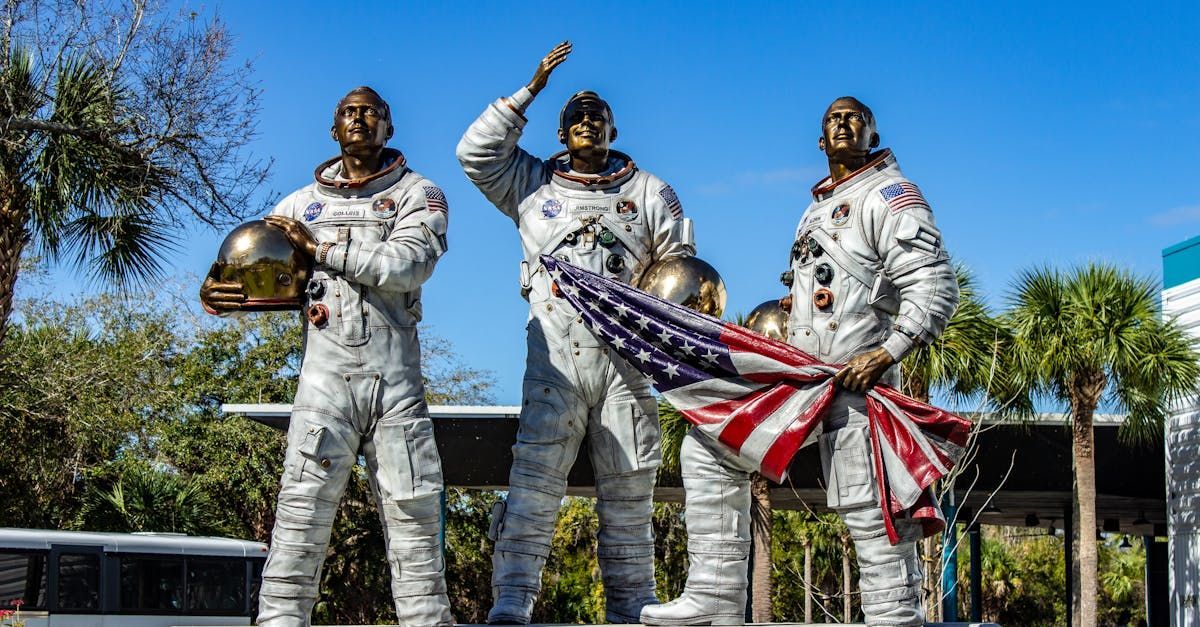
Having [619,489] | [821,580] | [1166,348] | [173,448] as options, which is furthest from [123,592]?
[821,580]

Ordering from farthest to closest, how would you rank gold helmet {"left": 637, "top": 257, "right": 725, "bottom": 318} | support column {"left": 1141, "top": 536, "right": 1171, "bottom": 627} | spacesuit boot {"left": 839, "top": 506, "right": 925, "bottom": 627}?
support column {"left": 1141, "top": 536, "right": 1171, "bottom": 627} → gold helmet {"left": 637, "top": 257, "right": 725, "bottom": 318} → spacesuit boot {"left": 839, "top": 506, "right": 925, "bottom": 627}

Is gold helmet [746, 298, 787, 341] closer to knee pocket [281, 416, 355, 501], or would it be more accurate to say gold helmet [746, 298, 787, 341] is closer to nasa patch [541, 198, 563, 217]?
nasa patch [541, 198, 563, 217]

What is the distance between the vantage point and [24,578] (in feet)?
56.7

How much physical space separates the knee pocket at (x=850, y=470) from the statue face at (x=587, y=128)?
2165 mm

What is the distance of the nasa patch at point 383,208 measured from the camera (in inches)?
314

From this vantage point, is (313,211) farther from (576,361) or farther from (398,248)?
(576,361)

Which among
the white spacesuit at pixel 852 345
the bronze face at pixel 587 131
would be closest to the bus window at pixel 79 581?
the bronze face at pixel 587 131

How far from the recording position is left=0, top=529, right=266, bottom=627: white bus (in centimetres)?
1733

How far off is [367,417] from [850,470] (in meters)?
2.39

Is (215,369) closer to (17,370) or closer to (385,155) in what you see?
(17,370)

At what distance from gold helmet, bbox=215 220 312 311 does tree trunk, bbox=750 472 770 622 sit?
12529 mm

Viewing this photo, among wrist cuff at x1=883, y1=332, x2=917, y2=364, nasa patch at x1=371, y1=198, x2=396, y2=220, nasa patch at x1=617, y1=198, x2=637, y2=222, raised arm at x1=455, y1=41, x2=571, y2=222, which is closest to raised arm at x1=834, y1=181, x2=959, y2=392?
wrist cuff at x1=883, y1=332, x2=917, y2=364

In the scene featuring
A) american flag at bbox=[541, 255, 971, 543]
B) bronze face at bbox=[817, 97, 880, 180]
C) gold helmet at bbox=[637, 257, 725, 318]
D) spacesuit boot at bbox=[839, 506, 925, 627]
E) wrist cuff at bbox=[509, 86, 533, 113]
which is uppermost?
wrist cuff at bbox=[509, 86, 533, 113]

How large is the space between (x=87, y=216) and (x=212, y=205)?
1.25 meters
